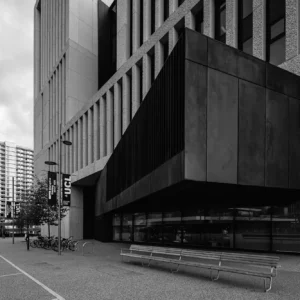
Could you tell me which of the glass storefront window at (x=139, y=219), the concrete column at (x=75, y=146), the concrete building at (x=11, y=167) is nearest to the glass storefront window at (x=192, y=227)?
the glass storefront window at (x=139, y=219)

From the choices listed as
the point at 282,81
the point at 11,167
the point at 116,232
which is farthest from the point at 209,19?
the point at 11,167

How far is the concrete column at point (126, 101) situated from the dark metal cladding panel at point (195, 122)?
15697 mm

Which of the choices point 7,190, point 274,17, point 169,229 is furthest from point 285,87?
point 7,190

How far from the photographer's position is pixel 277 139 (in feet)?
43.7

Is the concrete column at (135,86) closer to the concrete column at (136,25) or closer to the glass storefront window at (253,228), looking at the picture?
the concrete column at (136,25)

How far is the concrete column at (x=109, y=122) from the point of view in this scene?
29.2 m

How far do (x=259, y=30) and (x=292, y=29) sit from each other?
5.91 feet

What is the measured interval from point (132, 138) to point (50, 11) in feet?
114

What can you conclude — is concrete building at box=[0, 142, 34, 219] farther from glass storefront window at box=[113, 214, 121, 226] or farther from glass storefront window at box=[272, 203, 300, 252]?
glass storefront window at box=[272, 203, 300, 252]

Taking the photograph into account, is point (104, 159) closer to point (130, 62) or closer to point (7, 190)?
point (130, 62)

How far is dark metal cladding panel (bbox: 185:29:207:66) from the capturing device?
11.4 metres

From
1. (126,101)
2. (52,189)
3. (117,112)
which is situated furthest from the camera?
(117,112)

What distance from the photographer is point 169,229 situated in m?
24.3

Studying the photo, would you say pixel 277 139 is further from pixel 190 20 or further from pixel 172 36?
pixel 172 36
